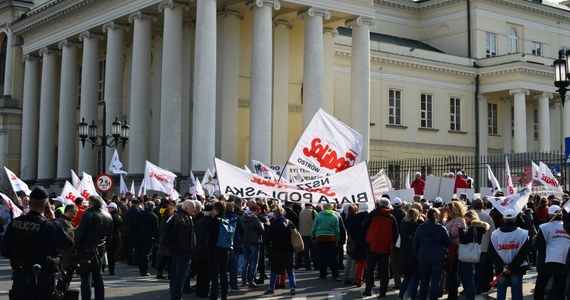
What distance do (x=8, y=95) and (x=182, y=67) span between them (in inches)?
686

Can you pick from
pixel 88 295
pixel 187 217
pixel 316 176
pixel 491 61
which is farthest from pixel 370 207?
pixel 491 61

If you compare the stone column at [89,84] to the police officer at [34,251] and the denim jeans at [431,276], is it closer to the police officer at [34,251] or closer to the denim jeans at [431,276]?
the denim jeans at [431,276]

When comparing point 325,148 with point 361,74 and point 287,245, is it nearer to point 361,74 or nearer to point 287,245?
point 287,245

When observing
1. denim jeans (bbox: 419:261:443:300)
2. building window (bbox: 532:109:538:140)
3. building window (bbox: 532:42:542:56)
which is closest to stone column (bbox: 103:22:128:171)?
denim jeans (bbox: 419:261:443:300)

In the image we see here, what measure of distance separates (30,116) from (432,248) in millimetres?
38763

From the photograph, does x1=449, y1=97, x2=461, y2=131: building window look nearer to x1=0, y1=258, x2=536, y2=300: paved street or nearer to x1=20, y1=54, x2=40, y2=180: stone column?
x1=20, y1=54, x2=40, y2=180: stone column

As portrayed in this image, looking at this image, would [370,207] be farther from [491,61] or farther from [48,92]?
[491,61]

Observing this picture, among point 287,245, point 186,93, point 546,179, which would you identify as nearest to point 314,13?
point 186,93

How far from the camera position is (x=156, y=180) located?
87.2 ft

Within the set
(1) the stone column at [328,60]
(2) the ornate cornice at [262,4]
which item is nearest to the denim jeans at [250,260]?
(2) the ornate cornice at [262,4]

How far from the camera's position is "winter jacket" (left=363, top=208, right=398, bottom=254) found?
16062 mm

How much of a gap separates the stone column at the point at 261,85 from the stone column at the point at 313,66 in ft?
6.89

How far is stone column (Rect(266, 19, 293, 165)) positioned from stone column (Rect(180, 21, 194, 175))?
3713mm

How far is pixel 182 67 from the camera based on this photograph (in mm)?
38312
